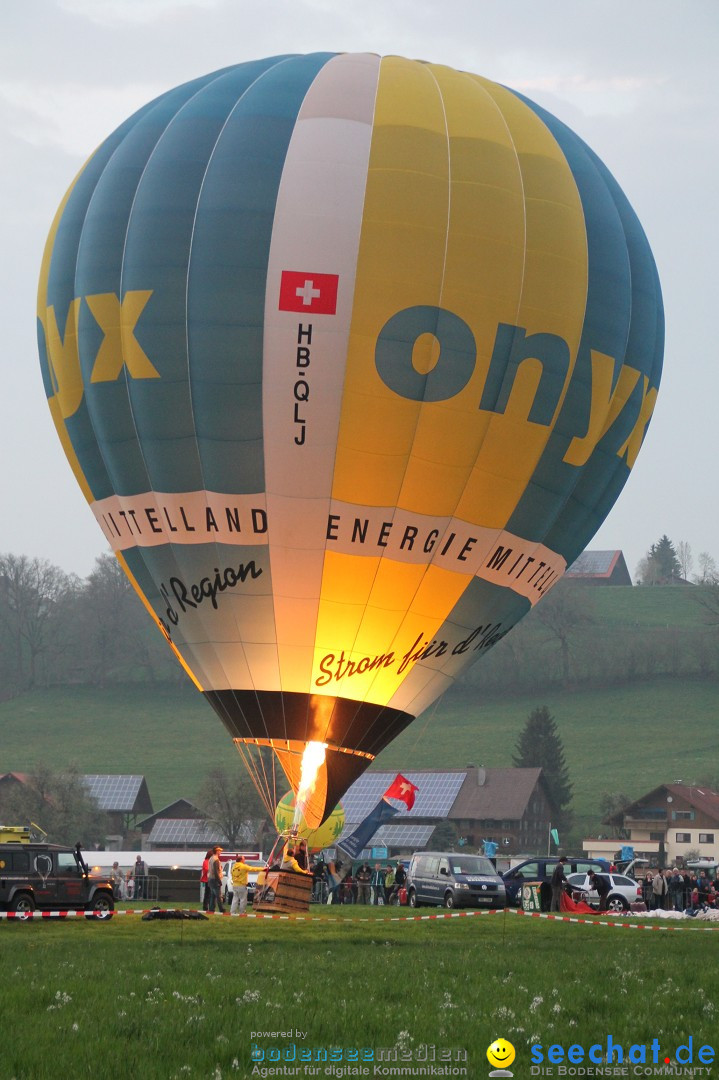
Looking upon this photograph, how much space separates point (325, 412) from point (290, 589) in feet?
9.76

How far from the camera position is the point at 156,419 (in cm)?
2322

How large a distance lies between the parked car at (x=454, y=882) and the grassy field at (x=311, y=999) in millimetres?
11749

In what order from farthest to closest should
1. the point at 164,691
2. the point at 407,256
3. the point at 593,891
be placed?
1. the point at 164,691
2. the point at 593,891
3. the point at 407,256

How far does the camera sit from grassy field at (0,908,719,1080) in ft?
31.2

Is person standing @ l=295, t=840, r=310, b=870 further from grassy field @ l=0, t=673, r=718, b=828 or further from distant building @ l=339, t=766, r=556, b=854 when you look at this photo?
distant building @ l=339, t=766, r=556, b=854

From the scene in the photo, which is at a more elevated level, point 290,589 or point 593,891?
point 290,589

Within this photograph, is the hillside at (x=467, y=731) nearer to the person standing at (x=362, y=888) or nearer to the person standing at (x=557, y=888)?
the person standing at (x=362, y=888)

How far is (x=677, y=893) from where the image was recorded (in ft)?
118

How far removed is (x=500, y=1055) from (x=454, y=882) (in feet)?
73.3

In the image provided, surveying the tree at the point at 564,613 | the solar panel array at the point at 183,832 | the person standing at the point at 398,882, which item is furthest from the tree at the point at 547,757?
the person standing at the point at 398,882

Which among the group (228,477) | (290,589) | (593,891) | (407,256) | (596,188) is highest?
(596,188)

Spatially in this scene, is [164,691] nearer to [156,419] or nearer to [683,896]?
[683,896]

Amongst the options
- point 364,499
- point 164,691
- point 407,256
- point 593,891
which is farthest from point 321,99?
point 164,691

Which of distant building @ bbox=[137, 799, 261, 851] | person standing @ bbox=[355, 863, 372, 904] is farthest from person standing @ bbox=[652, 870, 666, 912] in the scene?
distant building @ bbox=[137, 799, 261, 851]
